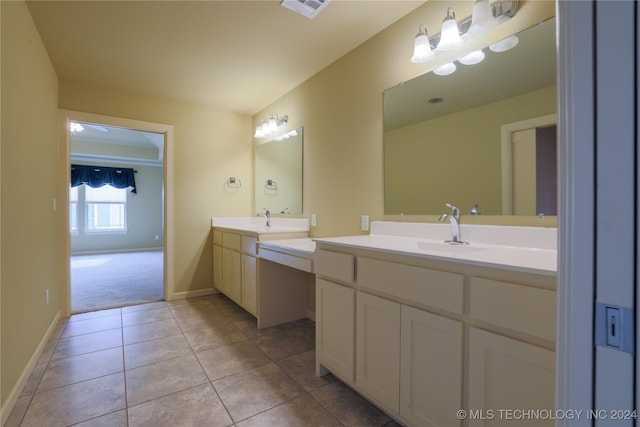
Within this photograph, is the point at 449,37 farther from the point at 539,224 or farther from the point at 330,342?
the point at 330,342

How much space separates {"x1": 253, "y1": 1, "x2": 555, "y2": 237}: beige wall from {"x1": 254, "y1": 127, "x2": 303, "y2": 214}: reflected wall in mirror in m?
0.16

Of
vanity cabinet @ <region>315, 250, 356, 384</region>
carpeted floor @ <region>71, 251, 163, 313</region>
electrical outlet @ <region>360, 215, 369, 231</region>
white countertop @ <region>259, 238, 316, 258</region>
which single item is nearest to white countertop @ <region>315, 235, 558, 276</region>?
vanity cabinet @ <region>315, 250, 356, 384</region>

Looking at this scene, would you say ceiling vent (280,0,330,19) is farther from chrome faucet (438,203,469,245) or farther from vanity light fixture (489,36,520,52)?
chrome faucet (438,203,469,245)

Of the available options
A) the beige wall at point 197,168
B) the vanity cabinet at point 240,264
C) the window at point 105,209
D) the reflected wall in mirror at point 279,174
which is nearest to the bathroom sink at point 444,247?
the vanity cabinet at point 240,264

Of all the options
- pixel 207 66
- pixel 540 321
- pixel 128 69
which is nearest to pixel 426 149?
pixel 540 321

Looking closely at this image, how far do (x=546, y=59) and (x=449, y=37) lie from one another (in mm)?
487

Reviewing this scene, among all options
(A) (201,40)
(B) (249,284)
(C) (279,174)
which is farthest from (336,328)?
(A) (201,40)

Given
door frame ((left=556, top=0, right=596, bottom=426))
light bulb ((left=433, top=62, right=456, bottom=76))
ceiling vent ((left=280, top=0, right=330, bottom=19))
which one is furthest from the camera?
ceiling vent ((left=280, top=0, right=330, bottom=19))

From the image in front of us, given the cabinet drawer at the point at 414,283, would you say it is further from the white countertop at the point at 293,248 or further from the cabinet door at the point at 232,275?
the cabinet door at the point at 232,275

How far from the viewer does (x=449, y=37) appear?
1620 millimetres

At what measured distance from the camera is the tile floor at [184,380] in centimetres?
152

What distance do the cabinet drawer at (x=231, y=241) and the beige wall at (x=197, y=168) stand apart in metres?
0.50

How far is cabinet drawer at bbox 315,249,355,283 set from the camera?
1592 mm

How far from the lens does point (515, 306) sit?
0.96 metres
